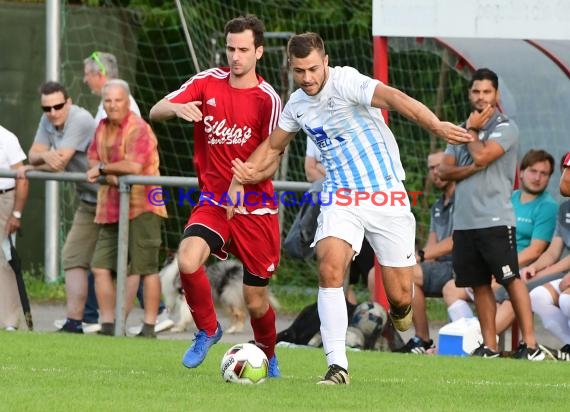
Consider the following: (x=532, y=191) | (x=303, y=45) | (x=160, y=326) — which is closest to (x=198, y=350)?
(x=303, y=45)

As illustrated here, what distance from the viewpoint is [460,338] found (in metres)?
12.0

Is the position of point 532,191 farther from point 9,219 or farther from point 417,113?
point 9,219

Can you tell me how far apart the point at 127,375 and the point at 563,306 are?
412 centimetres

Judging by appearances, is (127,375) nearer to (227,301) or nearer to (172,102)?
(172,102)

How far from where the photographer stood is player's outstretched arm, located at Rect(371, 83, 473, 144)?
28.0 ft

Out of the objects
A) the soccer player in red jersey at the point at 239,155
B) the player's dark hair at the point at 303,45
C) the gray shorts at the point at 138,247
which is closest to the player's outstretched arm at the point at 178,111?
the soccer player in red jersey at the point at 239,155

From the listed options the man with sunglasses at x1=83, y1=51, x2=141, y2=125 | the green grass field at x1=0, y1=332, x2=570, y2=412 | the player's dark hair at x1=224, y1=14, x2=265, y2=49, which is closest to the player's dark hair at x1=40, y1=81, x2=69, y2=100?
the man with sunglasses at x1=83, y1=51, x2=141, y2=125

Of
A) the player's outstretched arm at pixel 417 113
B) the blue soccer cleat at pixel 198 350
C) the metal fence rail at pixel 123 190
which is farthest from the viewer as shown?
the metal fence rail at pixel 123 190

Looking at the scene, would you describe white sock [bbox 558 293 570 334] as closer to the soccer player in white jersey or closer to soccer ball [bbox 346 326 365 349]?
soccer ball [bbox 346 326 365 349]

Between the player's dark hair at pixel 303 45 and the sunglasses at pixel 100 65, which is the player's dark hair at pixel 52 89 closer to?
the sunglasses at pixel 100 65

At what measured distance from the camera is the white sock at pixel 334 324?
8758mm

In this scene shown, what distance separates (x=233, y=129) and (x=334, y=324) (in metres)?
1.63

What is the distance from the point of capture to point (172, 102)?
955 cm

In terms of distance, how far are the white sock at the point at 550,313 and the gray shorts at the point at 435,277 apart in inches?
41.3
